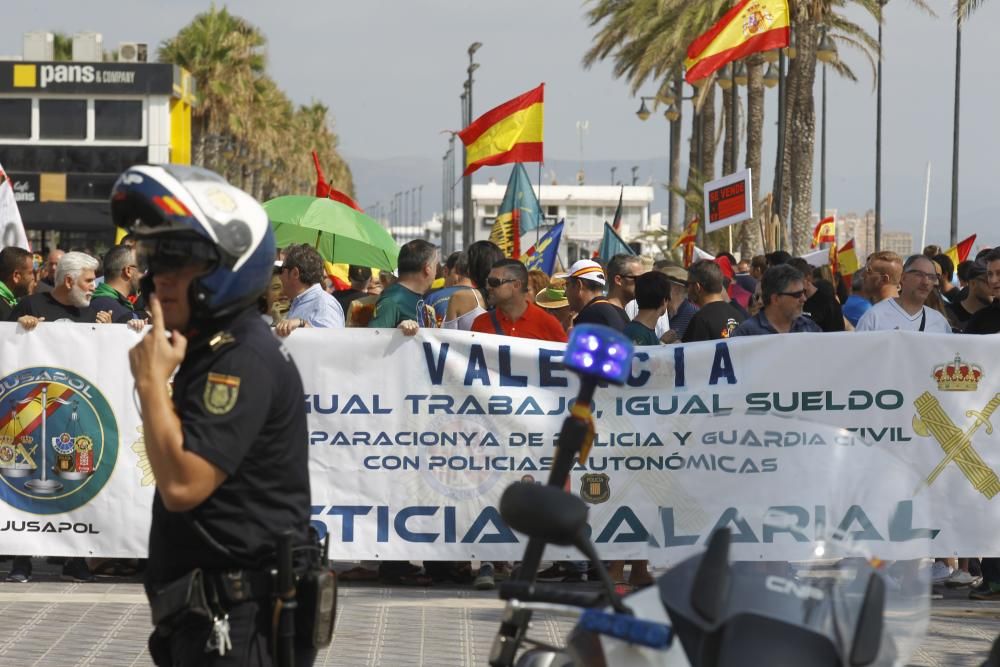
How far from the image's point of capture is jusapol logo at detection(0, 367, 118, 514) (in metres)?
8.73

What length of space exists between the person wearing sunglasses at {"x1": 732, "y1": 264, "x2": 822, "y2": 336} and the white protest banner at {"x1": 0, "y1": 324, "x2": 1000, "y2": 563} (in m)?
0.47

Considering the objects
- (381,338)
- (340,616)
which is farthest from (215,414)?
(381,338)

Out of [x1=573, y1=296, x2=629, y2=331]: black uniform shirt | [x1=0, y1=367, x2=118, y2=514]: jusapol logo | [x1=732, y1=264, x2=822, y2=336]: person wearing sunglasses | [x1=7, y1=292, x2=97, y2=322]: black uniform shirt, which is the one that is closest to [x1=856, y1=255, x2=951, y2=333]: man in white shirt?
[x1=732, y1=264, x2=822, y2=336]: person wearing sunglasses

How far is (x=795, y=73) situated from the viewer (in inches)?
1156

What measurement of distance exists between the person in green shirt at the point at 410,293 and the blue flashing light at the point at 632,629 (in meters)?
6.67

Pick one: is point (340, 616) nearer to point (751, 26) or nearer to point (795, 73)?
point (751, 26)

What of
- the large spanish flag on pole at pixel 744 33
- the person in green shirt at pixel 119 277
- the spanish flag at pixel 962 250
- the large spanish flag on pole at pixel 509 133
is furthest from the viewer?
the spanish flag at pixel 962 250

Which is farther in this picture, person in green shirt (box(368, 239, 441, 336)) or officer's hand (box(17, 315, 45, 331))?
person in green shirt (box(368, 239, 441, 336))

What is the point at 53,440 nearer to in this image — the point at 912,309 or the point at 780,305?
the point at 780,305

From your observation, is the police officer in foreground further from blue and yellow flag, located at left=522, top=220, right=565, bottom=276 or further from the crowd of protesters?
blue and yellow flag, located at left=522, top=220, right=565, bottom=276

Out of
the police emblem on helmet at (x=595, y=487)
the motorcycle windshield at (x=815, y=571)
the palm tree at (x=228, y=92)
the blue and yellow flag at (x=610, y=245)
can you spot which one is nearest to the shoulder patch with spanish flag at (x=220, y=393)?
the motorcycle windshield at (x=815, y=571)

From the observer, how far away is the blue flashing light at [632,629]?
251cm

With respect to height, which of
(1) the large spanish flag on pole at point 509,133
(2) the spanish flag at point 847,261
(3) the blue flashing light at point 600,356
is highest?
(1) the large spanish flag on pole at point 509,133

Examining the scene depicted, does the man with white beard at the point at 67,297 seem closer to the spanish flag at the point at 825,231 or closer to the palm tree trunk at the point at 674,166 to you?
the spanish flag at the point at 825,231
